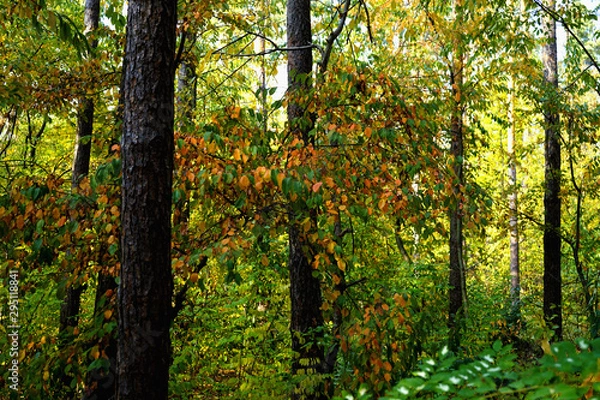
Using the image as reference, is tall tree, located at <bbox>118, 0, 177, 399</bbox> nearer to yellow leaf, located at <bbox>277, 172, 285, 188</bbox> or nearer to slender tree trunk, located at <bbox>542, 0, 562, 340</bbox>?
yellow leaf, located at <bbox>277, 172, 285, 188</bbox>

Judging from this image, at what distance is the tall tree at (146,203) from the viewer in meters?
3.26

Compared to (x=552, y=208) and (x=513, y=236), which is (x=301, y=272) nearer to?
(x=552, y=208)

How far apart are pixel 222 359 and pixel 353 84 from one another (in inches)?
194

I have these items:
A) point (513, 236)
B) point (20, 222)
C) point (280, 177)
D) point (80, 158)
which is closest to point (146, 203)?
point (280, 177)

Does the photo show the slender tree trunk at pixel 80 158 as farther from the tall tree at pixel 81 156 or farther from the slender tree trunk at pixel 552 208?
the slender tree trunk at pixel 552 208

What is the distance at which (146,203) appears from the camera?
3312mm

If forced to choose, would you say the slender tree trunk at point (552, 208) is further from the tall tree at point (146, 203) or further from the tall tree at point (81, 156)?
the tall tree at point (146, 203)

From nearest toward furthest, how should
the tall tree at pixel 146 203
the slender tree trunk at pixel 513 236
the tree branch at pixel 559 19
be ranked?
1. the tall tree at pixel 146 203
2. the tree branch at pixel 559 19
3. the slender tree trunk at pixel 513 236

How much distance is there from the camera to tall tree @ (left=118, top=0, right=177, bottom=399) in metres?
3.26

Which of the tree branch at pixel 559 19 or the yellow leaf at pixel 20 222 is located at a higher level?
the tree branch at pixel 559 19

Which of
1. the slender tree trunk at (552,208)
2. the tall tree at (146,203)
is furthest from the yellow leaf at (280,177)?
the slender tree trunk at (552,208)

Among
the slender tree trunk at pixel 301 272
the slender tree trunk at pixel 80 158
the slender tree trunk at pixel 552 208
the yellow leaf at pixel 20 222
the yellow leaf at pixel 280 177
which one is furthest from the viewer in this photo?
the slender tree trunk at pixel 552 208

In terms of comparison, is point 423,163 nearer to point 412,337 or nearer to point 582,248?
point 412,337

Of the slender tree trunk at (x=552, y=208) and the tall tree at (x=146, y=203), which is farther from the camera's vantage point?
the slender tree trunk at (x=552, y=208)
